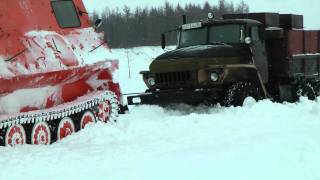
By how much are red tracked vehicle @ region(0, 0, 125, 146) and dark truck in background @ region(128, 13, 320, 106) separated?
1.75 metres

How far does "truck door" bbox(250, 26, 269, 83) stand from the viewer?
14.2 m

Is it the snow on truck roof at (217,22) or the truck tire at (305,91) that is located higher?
the snow on truck roof at (217,22)

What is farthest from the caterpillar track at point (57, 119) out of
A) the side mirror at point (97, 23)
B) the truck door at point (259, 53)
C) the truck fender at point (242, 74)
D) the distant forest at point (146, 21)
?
the distant forest at point (146, 21)

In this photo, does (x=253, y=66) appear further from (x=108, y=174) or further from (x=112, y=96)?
(x=108, y=174)

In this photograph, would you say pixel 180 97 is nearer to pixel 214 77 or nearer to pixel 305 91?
pixel 214 77

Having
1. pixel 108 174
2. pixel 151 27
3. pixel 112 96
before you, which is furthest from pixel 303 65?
pixel 151 27

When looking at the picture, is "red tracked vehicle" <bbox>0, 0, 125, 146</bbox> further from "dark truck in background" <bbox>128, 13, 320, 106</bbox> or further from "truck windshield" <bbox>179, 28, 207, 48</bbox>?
"truck windshield" <bbox>179, 28, 207, 48</bbox>

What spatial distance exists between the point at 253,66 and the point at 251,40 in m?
0.71

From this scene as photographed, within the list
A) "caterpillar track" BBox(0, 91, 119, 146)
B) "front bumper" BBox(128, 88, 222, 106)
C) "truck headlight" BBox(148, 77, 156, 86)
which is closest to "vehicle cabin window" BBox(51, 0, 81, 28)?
"caterpillar track" BBox(0, 91, 119, 146)

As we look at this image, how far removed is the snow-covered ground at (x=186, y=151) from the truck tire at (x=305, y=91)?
410 centimetres

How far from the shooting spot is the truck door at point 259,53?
46.7 feet

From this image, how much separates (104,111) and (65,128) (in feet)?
3.99

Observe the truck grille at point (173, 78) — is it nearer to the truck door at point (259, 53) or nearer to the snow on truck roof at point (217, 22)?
the snow on truck roof at point (217, 22)

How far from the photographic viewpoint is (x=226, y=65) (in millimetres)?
12883
